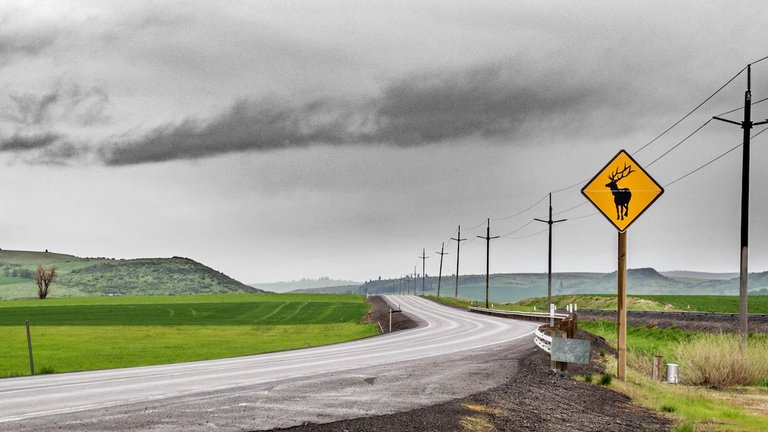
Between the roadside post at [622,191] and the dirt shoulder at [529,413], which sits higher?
the roadside post at [622,191]

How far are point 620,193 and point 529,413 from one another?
20.4 ft

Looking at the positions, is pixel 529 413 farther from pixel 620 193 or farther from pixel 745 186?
pixel 745 186

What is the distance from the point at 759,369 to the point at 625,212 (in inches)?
419

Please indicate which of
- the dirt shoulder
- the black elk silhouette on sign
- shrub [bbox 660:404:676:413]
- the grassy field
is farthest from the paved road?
the grassy field

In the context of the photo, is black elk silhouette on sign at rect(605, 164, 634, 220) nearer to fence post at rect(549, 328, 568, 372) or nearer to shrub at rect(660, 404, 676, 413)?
fence post at rect(549, 328, 568, 372)

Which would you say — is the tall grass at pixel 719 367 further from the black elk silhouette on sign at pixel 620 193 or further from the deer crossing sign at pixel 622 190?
the black elk silhouette on sign at pixel 620 193

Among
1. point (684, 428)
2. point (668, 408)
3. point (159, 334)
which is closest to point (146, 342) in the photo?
point (159, 334)

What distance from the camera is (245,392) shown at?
13.5 metres

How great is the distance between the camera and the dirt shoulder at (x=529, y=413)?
10719mm

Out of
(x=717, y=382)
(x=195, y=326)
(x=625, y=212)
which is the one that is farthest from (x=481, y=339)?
(x=195, y=326)

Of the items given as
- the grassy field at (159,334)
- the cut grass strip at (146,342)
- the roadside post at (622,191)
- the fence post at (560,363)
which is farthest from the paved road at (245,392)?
the cut grass strip at (146,342)

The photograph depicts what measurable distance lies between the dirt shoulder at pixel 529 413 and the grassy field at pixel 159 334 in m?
16.8

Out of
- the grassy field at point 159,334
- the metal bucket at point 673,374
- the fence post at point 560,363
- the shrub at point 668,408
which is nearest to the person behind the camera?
the shrub at point 668,408

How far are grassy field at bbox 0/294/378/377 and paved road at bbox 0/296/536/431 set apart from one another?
10523 millimetres
